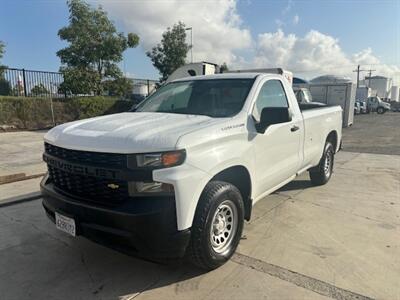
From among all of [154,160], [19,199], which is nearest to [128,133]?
[154,160]

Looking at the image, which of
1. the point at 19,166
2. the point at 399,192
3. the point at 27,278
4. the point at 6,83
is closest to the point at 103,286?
the point at 27,278

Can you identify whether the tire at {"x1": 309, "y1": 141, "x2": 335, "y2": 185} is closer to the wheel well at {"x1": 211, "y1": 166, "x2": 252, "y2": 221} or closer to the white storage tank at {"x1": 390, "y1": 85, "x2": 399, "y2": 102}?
the wheel well at {"x1": 211, "y1": 166, "x2": 252, "y2": 221}

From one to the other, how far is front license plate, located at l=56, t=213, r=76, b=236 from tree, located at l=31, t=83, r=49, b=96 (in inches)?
542

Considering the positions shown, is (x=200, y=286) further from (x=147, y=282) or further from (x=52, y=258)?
(x=52, y=258)

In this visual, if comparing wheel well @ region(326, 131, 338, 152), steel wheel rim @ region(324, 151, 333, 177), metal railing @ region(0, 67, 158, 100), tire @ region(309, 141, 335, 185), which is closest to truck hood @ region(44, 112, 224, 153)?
tire @ region(309, 141, 335, 185)

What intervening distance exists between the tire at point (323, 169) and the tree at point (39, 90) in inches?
519

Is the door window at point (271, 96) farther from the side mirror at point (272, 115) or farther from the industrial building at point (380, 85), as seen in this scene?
the industrial building at point (380, 85)

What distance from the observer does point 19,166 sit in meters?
7.77

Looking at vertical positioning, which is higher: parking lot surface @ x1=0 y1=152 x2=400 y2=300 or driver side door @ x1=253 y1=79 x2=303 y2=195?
driver side door @ x1=253 y1=79 x2=303 y2=195

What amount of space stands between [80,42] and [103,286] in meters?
16.0

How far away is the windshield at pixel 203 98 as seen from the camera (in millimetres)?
3721

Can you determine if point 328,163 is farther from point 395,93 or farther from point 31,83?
point 395,93

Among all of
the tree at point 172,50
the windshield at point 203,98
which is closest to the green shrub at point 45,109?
the tree at point 172,50

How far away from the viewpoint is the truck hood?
2.66m
